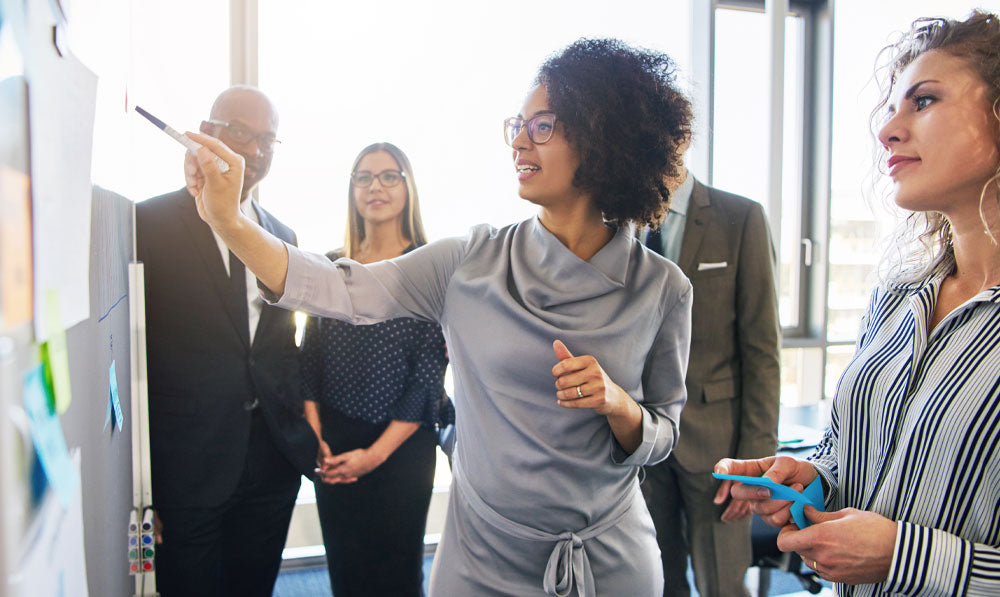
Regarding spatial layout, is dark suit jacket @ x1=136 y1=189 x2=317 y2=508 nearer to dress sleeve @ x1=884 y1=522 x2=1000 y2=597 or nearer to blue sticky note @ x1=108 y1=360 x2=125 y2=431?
blue sticky note @ x1=108 y1=360 x2=125 y2=431

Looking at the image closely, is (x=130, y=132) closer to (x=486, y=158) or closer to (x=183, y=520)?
(x=183, y=520)

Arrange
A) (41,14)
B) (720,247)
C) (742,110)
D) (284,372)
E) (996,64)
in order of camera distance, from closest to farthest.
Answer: (41,14) → (996,64) → (284,372) → (720,247) → (742,110)

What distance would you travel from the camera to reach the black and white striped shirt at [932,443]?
792mm

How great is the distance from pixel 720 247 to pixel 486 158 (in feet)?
5.34

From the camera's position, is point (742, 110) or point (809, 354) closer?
point (742, 110)

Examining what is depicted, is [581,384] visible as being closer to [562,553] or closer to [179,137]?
[562,553]

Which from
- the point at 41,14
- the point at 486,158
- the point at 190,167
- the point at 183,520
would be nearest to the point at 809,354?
the point at 486,158

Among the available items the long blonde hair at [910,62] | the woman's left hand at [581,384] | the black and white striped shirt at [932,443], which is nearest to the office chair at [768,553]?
the black and white striped shirt at [932,443]

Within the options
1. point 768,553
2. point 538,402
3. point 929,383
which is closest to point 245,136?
point 538,402

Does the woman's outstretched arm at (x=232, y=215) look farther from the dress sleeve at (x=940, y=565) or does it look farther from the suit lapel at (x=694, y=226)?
the suit lapel at (x=694, y=226)

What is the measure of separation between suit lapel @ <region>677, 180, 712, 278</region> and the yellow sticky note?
1.58 metres

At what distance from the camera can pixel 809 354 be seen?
3.91 m

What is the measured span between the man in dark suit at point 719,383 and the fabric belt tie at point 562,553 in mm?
785

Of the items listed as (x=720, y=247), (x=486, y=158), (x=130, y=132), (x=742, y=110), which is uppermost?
(x=742, y=110)
